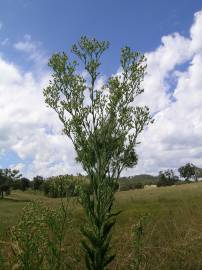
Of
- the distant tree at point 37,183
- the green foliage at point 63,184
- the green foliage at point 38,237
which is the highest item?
the distant tree at point 37,183

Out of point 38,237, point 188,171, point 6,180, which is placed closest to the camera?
point 38,237

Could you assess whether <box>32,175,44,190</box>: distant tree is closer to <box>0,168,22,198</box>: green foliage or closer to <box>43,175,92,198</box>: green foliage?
<box>0,168,22,198</box>: green foliage

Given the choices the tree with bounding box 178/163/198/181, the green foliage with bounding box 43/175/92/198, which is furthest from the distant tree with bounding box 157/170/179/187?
the green foliage with bounding box 43/175/92/198

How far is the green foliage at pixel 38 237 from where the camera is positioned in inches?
261

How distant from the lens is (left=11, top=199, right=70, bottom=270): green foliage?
6621 millimetres

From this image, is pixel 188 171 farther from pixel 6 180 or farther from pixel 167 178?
pixel 6 180

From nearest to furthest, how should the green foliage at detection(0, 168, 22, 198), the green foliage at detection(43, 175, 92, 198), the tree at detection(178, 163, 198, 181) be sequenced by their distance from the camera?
the green foliage at detection(43, 175, 92, 198) → the green foliage at detection(0, 168, 22, 198) → the tree at detection(178, 163, 198, 181)

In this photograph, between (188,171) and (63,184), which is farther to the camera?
(188,171)

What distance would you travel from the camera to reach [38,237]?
6836 millimetres

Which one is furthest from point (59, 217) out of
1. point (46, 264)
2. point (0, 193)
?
point (0, 193)

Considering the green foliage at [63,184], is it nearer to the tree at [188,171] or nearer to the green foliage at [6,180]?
the green foliage at [6,180]

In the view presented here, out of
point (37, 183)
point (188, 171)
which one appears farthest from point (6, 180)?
point (188, 171)

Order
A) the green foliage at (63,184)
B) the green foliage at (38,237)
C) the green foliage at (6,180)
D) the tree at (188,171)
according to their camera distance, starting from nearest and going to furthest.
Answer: the green foliage at (38,237)
the green foliage at (63,184)
the green foliage at (6,180)
the tree at (188,171)

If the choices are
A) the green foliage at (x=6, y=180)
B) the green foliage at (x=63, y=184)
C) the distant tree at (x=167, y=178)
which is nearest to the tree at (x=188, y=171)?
the distant tree at (x=167, y=178)
